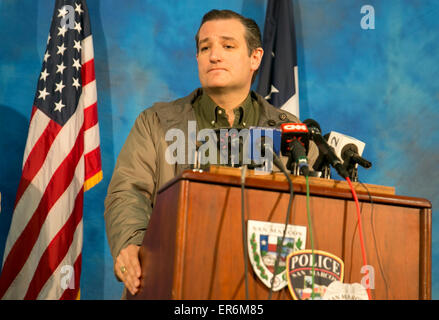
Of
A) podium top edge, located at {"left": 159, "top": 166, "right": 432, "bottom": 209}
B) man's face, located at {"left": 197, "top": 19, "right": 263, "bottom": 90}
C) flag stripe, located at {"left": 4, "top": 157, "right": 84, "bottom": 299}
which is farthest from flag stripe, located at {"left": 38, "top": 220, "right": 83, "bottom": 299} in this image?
podium top edge, located at {"left": 159, "top": 166, "right": 432, "bottom": 209}

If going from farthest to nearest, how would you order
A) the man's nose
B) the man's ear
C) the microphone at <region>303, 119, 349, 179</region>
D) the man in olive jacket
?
the man's ear
the man's nose
the man in olive jacket
the microphone at <region>303, 119, 349, 179</region>

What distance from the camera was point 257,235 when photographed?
4.45 feet

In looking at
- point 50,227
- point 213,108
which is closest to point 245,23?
point 213,108

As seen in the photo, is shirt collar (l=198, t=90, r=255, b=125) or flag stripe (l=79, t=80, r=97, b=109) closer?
shirt collar (l=198, t=90, r=255, b=125)

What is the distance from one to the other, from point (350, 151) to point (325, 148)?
23cm

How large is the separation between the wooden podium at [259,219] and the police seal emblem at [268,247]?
2 centimetres

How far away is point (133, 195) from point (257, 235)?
96 cm

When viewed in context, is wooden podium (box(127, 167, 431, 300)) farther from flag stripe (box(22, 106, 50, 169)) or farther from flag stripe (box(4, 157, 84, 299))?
flag stripe (box(22, 106, 50, 169))

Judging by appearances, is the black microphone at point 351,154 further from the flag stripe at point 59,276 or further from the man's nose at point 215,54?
the flag stripe at point 59,276

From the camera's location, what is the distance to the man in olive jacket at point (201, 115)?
218 centimetres

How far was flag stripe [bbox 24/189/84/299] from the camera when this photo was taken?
3312 mm

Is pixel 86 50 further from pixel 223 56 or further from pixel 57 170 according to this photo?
pixel 223 56

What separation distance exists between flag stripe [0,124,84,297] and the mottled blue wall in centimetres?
35
